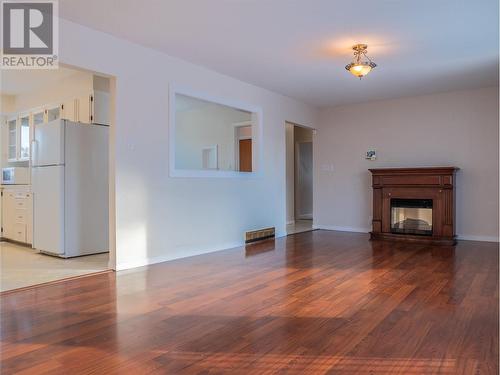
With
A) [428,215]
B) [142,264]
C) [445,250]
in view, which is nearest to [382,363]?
[142,264]

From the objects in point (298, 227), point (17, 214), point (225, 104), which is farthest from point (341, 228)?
point (17, 214)

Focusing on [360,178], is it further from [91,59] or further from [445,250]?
[91,59]

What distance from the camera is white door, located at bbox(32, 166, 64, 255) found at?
4566 millimetres

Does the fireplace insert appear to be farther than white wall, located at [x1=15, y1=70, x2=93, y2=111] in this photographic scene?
Yes

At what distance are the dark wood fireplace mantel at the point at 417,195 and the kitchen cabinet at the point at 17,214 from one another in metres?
5.34

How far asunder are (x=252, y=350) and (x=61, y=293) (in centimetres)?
192

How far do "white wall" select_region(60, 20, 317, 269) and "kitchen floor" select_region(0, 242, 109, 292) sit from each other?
0.50 metres

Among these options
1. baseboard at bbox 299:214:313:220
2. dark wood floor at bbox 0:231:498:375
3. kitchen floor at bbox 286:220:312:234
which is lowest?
dark wood floor at bbox 0:231:498:375

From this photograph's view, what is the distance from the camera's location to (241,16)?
3459mm

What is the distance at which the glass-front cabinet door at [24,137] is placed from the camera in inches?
248

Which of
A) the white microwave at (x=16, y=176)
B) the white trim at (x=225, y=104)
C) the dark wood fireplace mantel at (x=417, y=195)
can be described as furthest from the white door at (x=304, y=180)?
the white microwave at (x=16, y=176)

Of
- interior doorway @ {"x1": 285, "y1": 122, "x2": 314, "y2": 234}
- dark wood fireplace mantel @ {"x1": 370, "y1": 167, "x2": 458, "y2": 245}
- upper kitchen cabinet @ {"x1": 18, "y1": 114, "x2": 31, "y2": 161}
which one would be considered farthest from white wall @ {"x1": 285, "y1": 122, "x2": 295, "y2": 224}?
upper kitchen cabinet @ {"x1": 18, "y1": 114, "x2": 31, "y2": 161}

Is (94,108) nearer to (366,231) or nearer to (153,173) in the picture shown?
(153,173)

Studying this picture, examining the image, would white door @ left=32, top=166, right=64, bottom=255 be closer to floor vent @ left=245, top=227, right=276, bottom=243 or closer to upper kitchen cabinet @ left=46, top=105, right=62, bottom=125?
upper kitchen cabinet @ left=46, top=105, right=62, bottom=125
